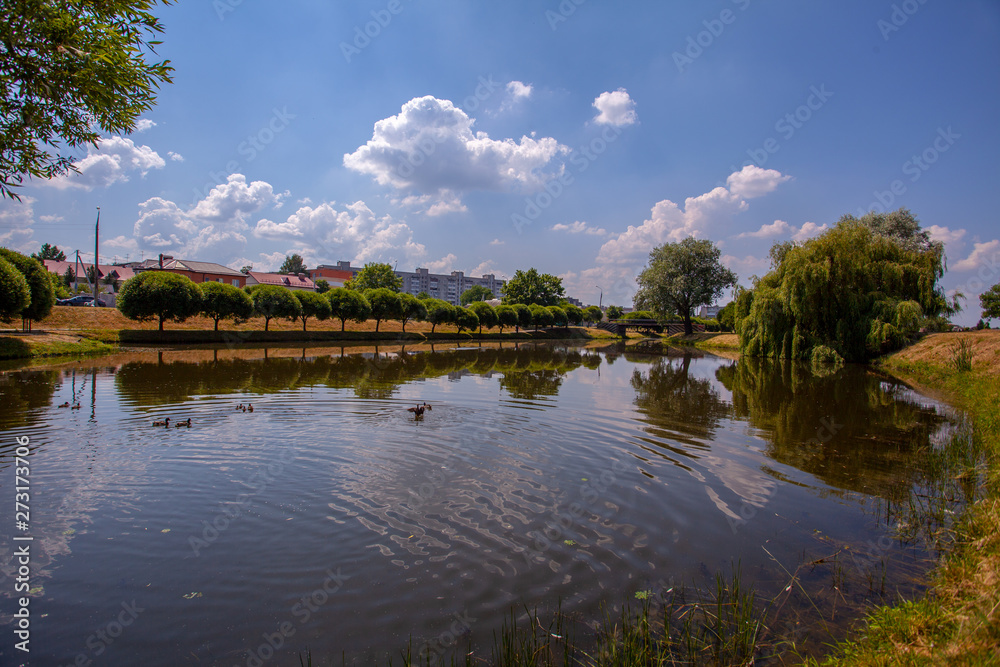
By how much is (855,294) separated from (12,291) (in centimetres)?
5590

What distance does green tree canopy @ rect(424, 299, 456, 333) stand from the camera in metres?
66.7

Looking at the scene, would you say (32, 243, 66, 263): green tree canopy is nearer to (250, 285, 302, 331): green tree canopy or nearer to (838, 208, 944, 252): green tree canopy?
(250, 285, 302, 331): green tree canopy

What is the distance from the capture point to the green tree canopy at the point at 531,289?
109 meters

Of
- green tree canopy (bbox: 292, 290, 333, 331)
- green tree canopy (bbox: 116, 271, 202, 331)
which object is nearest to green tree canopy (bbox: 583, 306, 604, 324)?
green tree canopy (bbox: 292, 290, 333, 331)

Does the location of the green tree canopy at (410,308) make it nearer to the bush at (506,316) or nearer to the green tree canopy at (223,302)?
the bush at (506,316)

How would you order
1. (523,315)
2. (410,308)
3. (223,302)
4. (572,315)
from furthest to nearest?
(572,315), (523,315), (410,308), (223,302)

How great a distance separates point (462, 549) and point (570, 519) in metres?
1.77

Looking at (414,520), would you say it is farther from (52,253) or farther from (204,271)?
(52,253)

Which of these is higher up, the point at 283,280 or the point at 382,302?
the point at 283,280

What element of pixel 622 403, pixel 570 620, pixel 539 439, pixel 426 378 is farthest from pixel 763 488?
pixel 426 378

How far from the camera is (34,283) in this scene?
34.7 meters

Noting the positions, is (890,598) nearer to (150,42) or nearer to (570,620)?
(570,620)

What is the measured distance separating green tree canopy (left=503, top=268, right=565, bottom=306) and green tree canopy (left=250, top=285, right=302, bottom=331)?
6154cm

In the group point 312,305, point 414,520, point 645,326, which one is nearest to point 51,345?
point 312,305
